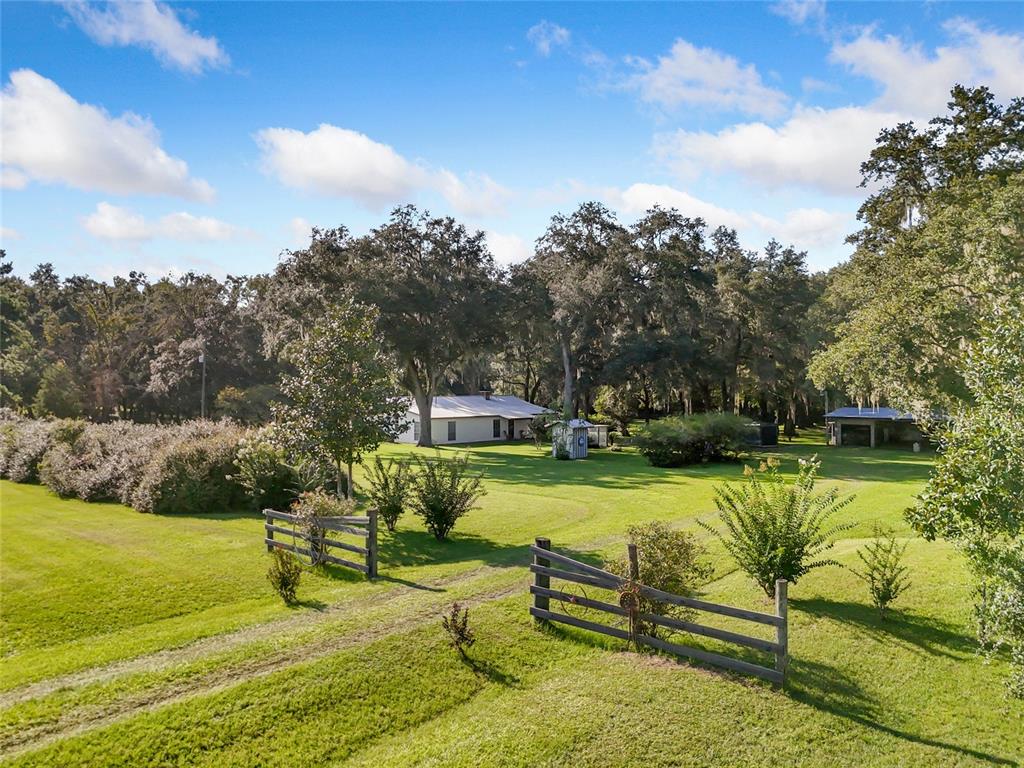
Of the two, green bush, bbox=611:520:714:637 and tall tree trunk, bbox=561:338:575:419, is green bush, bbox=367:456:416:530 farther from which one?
tall tree trunk, bbox=561:338:575:419

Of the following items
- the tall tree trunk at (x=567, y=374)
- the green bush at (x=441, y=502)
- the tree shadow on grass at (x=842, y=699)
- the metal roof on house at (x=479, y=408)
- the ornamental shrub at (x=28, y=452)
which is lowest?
the tree shadow on grass at (x=842, y=699)

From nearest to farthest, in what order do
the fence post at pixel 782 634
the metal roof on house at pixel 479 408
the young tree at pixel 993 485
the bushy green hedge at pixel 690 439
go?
the young tree at pixel 993 485, the fence post at pixel 782 634, the bushy green hedge at pixel 690 439, the metal roof on house at pixel 479 408

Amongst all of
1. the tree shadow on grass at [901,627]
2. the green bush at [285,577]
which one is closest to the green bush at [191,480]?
the green bush at [285,577]

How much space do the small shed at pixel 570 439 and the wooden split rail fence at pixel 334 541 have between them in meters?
22.6

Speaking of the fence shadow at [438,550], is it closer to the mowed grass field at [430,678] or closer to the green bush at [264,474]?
the mowed grass field at [430,678]

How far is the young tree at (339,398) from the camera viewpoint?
1650 centimetres

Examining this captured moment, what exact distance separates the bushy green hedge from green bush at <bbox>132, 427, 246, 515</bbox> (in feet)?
62.9

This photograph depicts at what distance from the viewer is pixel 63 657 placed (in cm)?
870

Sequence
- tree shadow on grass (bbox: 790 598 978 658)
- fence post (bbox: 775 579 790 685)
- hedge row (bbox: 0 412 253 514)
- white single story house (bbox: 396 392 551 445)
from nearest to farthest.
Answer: fence post (bbox: 775 579 790 685) < tree shadow on grass (bbox: 790 598 978 658) < hedge row (bbox: 0 412 253 514) < white single story house (bbox: 396 392 551 445)

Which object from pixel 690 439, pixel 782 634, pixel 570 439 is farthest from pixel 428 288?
pixel 782 634

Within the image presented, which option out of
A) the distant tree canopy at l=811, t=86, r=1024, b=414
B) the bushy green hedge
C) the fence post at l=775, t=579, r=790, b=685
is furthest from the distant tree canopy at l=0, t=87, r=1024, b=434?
the fence post at l=775, t=579, r=790, b=685

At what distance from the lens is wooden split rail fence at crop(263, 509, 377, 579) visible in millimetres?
12312

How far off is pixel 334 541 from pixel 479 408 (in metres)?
35.1

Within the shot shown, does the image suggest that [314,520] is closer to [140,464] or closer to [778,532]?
[778,532]
